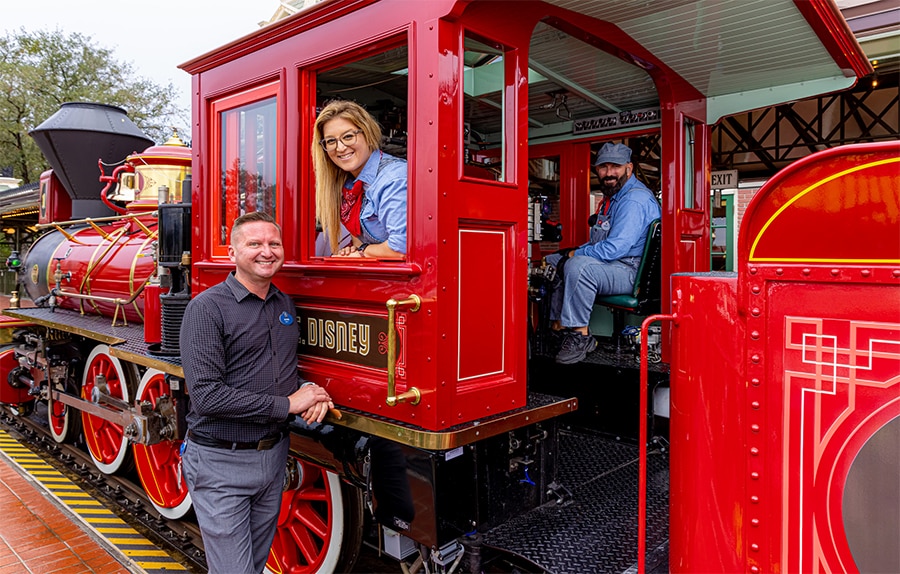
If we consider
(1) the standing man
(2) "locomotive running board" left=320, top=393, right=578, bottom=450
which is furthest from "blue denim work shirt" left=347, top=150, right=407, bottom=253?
(2) "locomotive running board" left=320, top=393, right=578, bottom=450

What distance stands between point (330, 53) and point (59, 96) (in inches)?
1094

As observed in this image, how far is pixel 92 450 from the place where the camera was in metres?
5.00

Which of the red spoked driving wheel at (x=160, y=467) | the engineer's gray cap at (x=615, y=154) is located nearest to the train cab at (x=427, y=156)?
the engineer's gray cap at (x=615, y=154)

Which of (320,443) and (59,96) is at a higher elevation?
(59,96)

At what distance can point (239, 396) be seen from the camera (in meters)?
2.27

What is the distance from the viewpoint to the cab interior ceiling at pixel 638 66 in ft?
8.82

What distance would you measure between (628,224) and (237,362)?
8.57ft

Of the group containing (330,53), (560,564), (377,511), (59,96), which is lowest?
(560,564)

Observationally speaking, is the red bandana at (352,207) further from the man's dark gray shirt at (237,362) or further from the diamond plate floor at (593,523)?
the diamond plate floor at (593,523)

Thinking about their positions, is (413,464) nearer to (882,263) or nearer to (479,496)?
(479,496)

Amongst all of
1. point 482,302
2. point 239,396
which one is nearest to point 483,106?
point 482,302

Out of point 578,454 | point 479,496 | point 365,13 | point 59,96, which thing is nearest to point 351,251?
point 365,13

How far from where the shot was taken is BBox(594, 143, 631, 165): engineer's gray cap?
415cm

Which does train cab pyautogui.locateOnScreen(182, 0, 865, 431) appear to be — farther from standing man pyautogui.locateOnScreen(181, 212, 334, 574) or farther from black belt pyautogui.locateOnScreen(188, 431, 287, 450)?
black belt pyautogui.locateOnScreen(188, 431, 287, 450)
